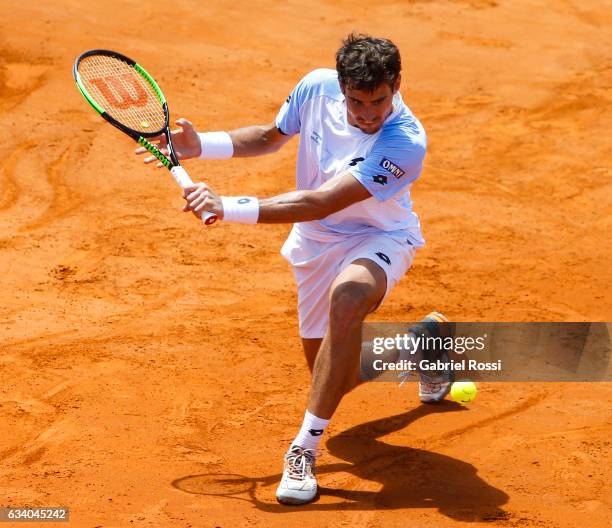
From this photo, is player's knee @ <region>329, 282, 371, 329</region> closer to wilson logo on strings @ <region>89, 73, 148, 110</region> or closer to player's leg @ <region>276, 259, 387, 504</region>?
player's leg @ <region>276, 259, 387, 504</region>

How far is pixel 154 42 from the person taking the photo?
1184 cm

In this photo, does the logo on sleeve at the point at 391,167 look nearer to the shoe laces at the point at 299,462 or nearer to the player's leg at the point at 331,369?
the player's leg at the point at 331,369

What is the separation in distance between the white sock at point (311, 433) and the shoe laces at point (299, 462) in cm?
3

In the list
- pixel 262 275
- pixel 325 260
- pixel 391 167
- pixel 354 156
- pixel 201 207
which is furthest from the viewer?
pixel 262 275

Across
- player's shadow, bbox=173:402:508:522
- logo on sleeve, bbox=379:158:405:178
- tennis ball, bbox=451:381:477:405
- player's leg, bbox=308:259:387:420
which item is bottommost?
player's shadow, bbox=173:402:508:522

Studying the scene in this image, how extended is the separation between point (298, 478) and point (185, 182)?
153 cm

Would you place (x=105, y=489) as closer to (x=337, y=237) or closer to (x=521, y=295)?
(x=337, y=237)

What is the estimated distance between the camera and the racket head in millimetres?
5902

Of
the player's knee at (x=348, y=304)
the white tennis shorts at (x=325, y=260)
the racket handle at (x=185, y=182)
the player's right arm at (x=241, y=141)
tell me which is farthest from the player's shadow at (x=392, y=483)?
the player's right arm at (x=241, y=141)

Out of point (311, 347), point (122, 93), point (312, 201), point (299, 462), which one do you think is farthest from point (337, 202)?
point (122, 93)

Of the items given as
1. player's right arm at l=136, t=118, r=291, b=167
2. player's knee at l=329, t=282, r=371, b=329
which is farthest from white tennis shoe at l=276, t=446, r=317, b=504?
player's right arm at l=136, t=118, r=291, b=167

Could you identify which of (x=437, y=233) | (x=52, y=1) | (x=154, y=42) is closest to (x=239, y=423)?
(x=437, y=233)

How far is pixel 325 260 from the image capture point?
19.1ft

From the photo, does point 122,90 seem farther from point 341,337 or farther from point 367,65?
point 341,337
